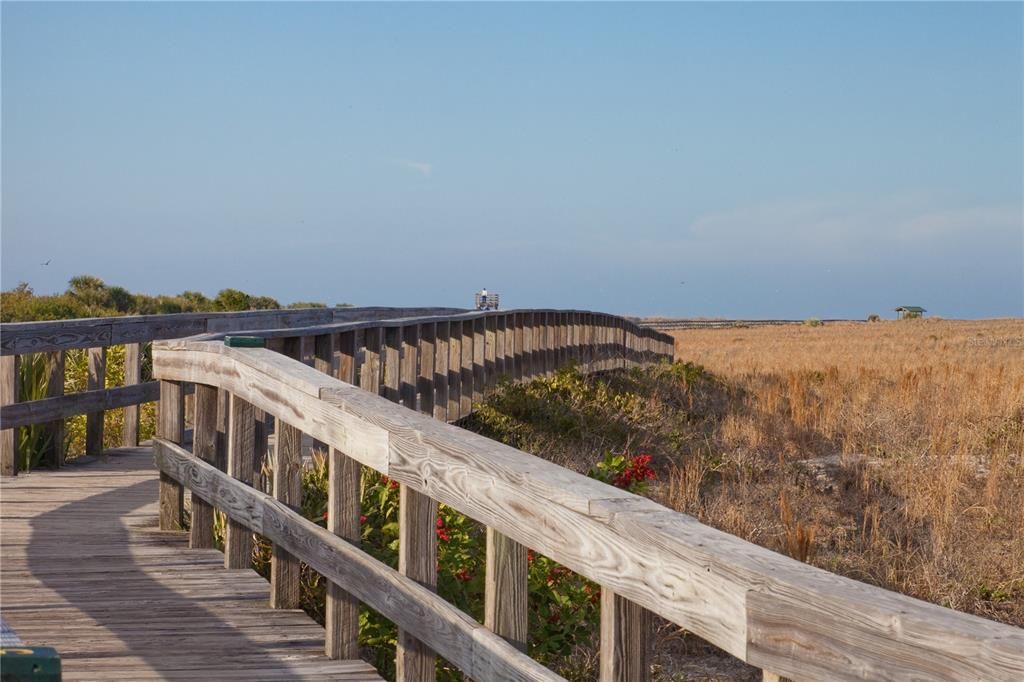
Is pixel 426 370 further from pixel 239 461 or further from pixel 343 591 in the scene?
pixel 343 591

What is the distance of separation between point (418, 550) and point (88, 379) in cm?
709

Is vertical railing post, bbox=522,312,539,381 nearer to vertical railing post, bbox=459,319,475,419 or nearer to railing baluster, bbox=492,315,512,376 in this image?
railing baluster, bbox=492,315,512,376

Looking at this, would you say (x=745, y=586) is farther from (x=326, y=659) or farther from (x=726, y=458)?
(x=726, y=458)

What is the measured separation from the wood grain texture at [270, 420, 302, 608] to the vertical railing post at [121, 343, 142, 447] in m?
5.63

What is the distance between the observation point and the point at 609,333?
24.0 metres

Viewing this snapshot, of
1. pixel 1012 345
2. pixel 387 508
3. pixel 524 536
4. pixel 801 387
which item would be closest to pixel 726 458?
pixel 387 508

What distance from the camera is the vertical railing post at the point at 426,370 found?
1175cm

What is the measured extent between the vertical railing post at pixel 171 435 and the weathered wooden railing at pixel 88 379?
208 cm

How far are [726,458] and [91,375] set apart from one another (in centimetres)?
631

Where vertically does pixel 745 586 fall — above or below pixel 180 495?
above

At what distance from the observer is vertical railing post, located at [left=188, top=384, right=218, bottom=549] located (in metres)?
6.63

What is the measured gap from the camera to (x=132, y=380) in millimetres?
10969

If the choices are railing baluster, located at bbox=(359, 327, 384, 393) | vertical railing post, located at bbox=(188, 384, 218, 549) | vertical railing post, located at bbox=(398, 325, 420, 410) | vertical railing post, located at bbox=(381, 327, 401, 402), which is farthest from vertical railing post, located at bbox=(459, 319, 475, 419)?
vertical railing post, located at bbox=(188, 384, 218, 549)

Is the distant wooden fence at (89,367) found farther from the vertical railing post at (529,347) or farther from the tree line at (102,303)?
the tree line at (102,303)
